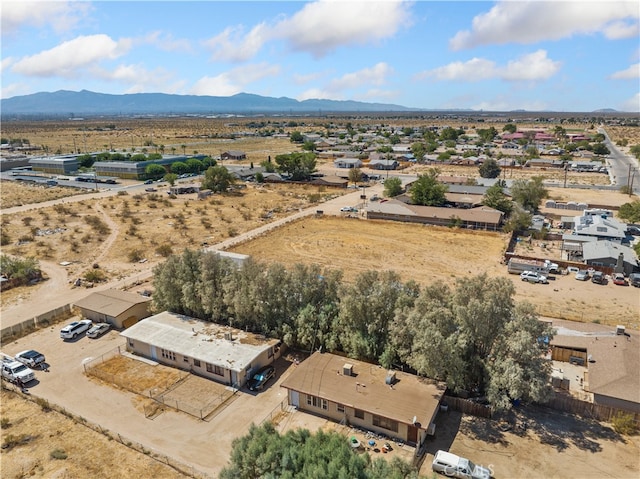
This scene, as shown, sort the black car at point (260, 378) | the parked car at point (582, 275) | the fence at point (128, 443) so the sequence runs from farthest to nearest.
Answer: the parked car at point (582, 275) → the black car at point (260, 378) → the fence at point (128, 443)

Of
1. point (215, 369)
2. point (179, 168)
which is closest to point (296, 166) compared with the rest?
point (179, 168)

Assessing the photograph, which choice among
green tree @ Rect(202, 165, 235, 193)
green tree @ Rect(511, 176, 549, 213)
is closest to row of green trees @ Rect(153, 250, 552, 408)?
green tree @ Rect(511, 176, 549, 213)

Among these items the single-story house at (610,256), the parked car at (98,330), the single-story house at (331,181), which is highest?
the single-story house at (331,181)

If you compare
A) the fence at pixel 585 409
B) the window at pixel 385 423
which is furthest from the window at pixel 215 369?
the fence at pixel 585 409

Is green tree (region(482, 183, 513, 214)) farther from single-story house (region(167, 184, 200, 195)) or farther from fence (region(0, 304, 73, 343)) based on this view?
fence (region(0, 304, 73, 343))

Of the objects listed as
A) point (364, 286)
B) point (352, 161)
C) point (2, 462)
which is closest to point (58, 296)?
point (2, 462)

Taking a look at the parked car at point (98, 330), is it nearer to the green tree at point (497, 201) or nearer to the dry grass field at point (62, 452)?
the dry grass field at point (62, 452)
